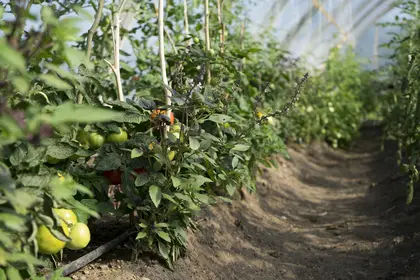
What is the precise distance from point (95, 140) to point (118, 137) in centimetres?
9

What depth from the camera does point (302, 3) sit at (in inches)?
452

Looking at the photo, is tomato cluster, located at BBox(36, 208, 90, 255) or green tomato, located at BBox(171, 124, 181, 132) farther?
green tomato, located at BBox(171, 124, 181, 132)

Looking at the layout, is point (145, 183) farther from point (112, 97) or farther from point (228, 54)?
point (112, 97)

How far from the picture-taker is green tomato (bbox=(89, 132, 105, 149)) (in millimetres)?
1985

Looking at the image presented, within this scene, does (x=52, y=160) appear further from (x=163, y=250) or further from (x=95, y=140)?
(x=163, y=250)

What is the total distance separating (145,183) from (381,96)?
840 cm

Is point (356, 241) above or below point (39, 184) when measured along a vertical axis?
below

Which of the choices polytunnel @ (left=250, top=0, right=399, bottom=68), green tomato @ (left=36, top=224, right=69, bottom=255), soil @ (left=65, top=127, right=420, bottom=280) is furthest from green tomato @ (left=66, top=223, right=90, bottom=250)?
polytunnel @ (left=250, top=0, right=399, bottom=68)

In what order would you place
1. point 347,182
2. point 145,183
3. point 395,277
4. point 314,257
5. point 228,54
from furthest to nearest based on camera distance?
point 347,182
point 314,257
point 228,54
point 395,277
point 145,183

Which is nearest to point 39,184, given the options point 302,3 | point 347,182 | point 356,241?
point 356,241

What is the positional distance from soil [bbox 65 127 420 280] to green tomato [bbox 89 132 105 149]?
1.31 ft

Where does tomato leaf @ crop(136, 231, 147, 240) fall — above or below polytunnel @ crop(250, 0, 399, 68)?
below

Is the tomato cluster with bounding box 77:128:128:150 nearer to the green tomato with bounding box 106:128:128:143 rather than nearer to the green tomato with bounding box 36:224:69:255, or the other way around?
the green tomato with bounding box 106:128:128:143

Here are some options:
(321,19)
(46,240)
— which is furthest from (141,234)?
(321,19)
